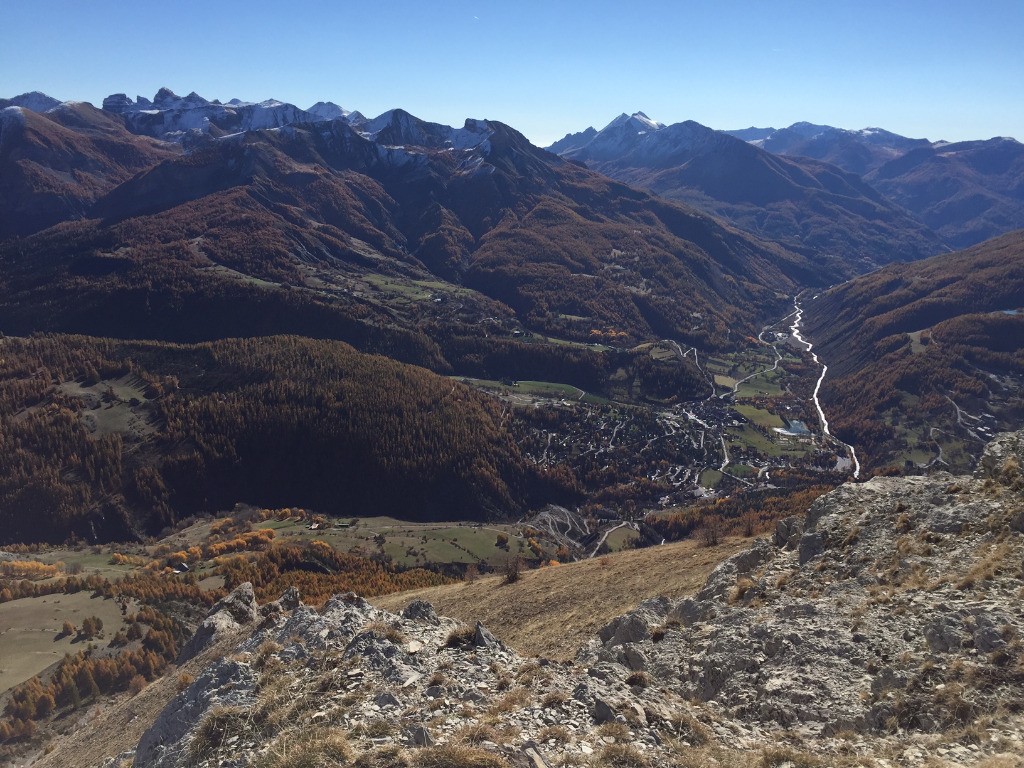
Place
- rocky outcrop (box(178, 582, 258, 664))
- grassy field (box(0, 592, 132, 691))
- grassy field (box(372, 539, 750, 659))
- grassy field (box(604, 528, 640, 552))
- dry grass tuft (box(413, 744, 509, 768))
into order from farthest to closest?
grassy field (box(604, 528, 640, 552)), grassy field (box(0, 592, 132, 691)), rocky outcrop (box(178, 582, 258, 664)), grassy field (box(372, 539, 750, 659)), dry grass tuft (box(413, 744, 509, 768))

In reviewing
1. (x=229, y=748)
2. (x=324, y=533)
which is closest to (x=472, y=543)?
(x=324, y=533)

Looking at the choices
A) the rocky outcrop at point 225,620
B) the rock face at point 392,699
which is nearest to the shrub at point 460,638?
the rock face at point 392,699

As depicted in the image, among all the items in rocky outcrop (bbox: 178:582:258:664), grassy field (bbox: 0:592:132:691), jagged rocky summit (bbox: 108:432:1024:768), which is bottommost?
grassy field (bbox: 0:592:132:691)

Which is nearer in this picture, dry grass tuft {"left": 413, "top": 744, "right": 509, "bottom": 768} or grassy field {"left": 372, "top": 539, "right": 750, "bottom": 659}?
dry grass tuft {"left": 413, "top": 744, "right": 509, "bottom": 768}

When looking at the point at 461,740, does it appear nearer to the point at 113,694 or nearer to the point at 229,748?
the point at 229,748

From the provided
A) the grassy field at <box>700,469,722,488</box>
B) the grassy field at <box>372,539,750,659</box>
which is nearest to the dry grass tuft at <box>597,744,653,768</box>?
the grassy field at <box>372,539,750,659</box>

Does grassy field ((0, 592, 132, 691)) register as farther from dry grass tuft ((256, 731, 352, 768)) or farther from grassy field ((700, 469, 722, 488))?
grassy field ((700, 469, 722, 488))

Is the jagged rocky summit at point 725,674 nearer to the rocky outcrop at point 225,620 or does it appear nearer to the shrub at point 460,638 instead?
the shrub at point 460,638
